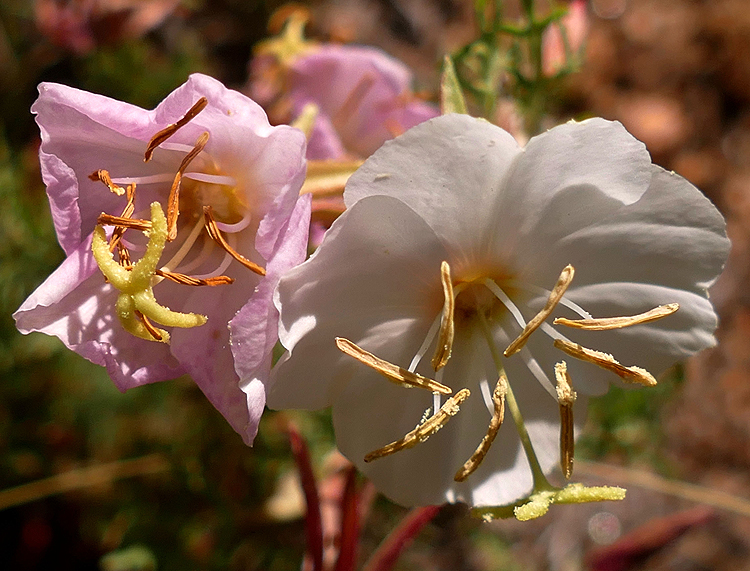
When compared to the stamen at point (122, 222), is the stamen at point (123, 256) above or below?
below

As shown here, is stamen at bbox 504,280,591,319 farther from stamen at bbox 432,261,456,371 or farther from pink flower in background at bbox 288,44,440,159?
pink flower in background at bbox 288,44,440,159

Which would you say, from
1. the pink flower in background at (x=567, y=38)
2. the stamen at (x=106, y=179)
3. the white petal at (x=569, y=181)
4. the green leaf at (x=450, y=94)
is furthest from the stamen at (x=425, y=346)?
the pink flower in background at (x=567, y=38)

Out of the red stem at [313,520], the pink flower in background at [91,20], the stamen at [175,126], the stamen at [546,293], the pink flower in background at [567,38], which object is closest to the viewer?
the stamen at [175,126]

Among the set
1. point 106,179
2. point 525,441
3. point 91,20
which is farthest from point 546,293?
point 91,20

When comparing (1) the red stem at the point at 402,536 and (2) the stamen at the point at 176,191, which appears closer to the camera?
(2) the stamen at the point at 176,191

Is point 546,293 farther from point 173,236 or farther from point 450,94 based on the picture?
point 173,236

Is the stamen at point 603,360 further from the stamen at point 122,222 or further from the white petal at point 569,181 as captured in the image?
the stamen at point 122,222

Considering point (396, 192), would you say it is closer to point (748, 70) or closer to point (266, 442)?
point (266, 442)
